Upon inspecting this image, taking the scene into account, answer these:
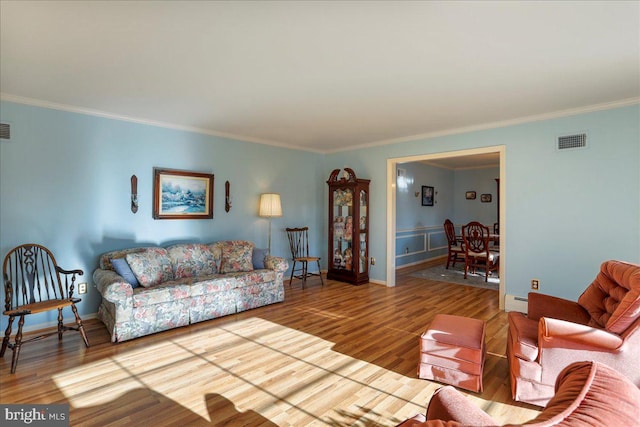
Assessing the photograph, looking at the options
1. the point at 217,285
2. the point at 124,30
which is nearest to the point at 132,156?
the point at 217,285

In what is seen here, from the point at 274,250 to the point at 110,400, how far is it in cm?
365

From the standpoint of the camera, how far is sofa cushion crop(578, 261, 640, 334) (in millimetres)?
1960

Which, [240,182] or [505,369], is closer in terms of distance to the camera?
[505,369]

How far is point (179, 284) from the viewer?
370cm

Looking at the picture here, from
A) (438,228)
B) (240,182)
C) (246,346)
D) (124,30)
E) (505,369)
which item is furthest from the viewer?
(438,228)

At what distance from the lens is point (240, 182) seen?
5242 mm

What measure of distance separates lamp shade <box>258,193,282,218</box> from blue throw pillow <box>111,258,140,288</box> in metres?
2.14

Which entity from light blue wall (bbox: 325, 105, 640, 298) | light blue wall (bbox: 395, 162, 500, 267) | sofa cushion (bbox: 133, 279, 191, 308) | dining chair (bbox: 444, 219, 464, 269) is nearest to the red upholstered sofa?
sofa cushion (bbox: 133, 279, 191, 308)

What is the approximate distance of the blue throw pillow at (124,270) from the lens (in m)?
3.53

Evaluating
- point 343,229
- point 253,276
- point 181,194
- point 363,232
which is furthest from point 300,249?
point 181,194

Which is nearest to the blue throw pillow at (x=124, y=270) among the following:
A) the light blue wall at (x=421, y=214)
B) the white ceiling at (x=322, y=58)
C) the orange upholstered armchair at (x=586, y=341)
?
the white ceiling at (x=322, y=58)

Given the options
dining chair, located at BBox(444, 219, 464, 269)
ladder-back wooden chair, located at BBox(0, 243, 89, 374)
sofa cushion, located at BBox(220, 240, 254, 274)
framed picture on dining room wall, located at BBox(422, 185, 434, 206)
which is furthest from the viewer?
framed picture on dining room wall, located at BBox(422, 185, 434, 206)

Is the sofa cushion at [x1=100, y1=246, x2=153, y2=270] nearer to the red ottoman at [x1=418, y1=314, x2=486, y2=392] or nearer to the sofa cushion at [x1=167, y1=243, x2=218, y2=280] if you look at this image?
the sofa cushion at [x1=167, y1=243, x2=218, y2=280]

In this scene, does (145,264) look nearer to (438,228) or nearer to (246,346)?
(246,346)
